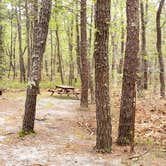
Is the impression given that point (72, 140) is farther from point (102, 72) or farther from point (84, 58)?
point (84, 58)

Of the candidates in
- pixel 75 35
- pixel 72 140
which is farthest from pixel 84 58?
pixel 75 35

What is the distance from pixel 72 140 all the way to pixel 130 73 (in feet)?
8.52

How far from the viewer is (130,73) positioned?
8.26 metres

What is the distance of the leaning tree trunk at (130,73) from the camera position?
821 cm

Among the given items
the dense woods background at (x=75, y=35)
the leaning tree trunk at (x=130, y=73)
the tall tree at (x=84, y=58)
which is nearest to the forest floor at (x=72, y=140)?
the leaning tree trunk at (x=130, y=73)

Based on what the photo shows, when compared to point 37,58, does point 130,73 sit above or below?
below

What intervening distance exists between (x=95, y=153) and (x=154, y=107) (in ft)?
20.0

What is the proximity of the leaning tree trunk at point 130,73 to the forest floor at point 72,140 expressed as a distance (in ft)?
1.80

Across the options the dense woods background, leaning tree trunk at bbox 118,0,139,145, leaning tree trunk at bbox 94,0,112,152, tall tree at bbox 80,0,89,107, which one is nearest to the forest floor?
leaning tree trunk at bbox 94,0,112,152

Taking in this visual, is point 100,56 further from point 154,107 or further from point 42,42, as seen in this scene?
point 154,107

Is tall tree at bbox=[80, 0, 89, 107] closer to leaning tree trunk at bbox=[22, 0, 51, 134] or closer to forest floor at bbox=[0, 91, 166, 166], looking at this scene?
forest floor at bbox=[0, 91, 166, 166]

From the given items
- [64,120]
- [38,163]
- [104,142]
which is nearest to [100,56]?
[104,142]

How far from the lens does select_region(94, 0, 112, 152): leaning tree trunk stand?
746 centimetres

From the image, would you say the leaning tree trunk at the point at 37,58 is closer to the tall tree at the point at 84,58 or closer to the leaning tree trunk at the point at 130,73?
the leaning tree trunk at the point at 130,73
